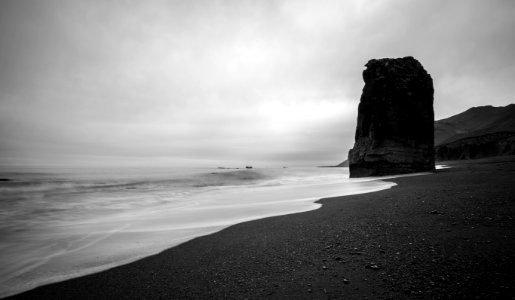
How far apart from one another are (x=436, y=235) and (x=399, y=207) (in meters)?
1.94

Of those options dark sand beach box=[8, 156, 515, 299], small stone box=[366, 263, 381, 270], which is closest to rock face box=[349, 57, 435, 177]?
dark sand beach box=[8, 156, 515, 299]

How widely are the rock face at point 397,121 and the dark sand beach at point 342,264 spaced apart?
17.9 metres

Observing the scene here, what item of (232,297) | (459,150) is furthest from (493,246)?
(459,150)

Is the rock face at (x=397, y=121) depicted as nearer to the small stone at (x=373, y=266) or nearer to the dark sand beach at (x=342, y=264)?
the dark sand beach at (x=342, y=264)

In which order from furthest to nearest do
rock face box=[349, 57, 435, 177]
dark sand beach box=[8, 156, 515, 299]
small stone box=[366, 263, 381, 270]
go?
rock face box=[349, 57, 435, 177]
small stone box=[366, 263, 381, 270]
dark sand beach box=[8, 156, 515, 299]

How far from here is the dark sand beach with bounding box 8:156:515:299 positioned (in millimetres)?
2162

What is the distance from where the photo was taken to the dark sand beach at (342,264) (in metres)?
2.16

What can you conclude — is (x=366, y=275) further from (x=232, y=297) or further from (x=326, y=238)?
(x=232, y=297)

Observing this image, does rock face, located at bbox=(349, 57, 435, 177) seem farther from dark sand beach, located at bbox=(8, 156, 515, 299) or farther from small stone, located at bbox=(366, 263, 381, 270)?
small stone, located at bbox=(366, 263, 381, 270)

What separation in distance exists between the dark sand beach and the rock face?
17.9 meters

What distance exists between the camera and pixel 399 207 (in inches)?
197

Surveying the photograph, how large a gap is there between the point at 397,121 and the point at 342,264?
2289 centimetres

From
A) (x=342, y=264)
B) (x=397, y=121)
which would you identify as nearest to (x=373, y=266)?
(x=342, y=264)

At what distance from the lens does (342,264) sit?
274 cm
